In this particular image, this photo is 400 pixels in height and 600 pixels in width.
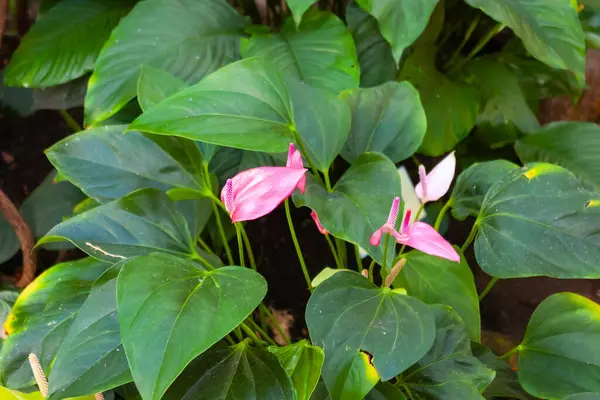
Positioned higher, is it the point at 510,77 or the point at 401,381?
the point at 510,77

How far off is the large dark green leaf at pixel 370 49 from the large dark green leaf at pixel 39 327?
0.66 meters

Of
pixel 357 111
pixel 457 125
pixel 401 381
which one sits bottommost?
pixel 401 381

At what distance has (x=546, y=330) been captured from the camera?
2.22ft

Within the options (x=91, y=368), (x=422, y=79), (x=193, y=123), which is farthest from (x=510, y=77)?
(x=91, y=368)

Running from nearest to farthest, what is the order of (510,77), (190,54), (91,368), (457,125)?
(91,368) < (190,54) < (457,125) < (510,77)

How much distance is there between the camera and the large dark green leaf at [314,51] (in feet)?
2.91

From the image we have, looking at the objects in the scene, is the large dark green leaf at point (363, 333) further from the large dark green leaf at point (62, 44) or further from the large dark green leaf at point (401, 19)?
the large dark green leaf at point (62, 44)

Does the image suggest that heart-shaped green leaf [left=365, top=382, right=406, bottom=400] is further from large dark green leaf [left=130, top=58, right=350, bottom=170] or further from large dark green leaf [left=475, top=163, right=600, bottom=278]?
large dark green leaf [left=130, top=58, right=350, bottom=170]

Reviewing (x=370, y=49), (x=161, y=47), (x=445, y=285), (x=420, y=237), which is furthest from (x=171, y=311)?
(x=370, y=49)

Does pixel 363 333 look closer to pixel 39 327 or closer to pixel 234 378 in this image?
pixel 234 378

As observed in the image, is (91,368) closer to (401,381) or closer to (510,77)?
(401,381)

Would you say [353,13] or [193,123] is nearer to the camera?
[193,123]

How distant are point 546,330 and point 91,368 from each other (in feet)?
1.83

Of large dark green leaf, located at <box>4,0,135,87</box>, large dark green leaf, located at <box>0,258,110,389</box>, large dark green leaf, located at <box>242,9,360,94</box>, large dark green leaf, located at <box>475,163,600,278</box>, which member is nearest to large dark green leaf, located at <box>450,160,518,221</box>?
large dark green leaf, located at <box>475,163,600,278</box>
